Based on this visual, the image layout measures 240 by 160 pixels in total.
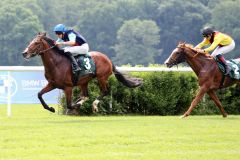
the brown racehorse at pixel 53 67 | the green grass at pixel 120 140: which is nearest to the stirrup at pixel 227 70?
the green grass at pixel 120 140

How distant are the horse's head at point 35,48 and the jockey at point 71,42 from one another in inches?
12.0

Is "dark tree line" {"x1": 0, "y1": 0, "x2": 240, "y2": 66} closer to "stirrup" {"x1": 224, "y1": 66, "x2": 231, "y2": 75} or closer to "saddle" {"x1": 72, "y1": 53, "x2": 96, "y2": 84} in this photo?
"stirrup" {"x1": 224, "y1": 66, "x2": 231, "y2": 75}

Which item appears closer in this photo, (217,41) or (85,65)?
(85,65)

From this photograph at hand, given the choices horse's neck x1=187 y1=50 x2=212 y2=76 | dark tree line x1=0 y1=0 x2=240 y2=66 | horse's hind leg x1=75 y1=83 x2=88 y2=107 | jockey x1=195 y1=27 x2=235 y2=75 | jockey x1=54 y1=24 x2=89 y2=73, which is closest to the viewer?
jockey x1=54 y1=24 x2=89 y2=73

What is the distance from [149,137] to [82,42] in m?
4.38

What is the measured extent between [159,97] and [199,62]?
1.79 metres

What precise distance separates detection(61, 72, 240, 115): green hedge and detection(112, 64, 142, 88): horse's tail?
667mm

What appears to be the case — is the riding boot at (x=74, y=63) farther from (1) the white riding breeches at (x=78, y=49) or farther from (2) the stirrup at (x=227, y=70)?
(2) the stirrup at (x=227, y=70)

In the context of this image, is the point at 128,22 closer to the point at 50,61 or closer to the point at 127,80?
the point at 127,80

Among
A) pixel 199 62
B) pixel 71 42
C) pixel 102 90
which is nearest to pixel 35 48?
pixel 71 42

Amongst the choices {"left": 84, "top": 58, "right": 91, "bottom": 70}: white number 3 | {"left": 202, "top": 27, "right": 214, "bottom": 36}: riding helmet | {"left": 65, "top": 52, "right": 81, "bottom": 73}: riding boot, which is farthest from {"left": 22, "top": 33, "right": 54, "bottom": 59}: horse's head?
{"left": 202, "top": 27, "right": 214, "bottom": 36}: riding helmet

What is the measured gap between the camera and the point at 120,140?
1005cm

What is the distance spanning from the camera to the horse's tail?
15.4 meters

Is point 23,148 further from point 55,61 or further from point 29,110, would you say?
point 29,110
